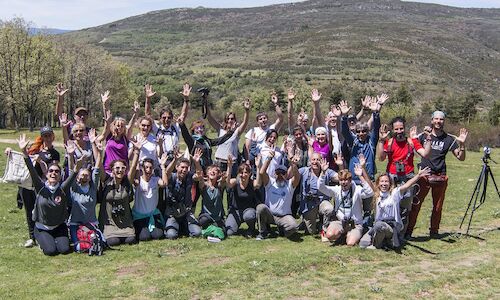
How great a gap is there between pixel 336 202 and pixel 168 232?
11.5 feet

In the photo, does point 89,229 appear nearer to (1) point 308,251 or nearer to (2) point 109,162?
(2) point 109,162

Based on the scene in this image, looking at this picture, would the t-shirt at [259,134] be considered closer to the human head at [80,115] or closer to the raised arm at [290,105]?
Answer: the raised arm at [290,105]

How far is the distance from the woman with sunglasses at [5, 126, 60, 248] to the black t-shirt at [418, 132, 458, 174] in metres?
7.40

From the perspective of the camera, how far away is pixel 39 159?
377 inches

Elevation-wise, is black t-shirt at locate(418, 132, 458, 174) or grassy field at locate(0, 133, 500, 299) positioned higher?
black t-shirt at locate(418, 132, 458, 174)

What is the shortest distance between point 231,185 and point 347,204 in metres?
2.42

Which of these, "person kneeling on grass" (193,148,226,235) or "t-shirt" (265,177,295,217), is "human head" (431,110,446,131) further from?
"person kneeling on grass" (193,148,226,235)

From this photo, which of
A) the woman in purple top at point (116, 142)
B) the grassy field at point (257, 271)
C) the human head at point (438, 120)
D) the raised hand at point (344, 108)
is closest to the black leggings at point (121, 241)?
the grassy field at point (257, 271)

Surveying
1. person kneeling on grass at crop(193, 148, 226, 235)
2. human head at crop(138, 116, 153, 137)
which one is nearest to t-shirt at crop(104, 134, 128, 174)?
human head at crop(138, 116, 153, 137)

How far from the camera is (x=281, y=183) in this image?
10406mm

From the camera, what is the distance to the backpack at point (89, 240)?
9.20 m

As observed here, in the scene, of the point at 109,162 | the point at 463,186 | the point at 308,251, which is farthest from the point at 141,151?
the point at 463,186

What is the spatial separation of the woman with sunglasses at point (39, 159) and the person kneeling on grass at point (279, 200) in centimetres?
420

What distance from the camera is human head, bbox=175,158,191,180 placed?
33.6 feet
